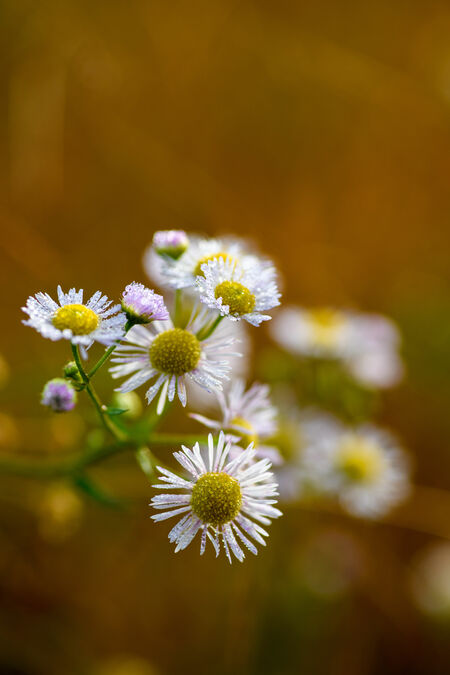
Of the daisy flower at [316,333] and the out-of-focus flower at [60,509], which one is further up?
the daisy flower at [316,333]

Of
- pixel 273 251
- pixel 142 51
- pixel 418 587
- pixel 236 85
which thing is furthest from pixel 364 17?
pixel 418 587

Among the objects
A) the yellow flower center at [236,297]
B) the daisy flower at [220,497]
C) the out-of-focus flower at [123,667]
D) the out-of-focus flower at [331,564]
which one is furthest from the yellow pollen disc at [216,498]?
the out-of-focus flower at [331,564]

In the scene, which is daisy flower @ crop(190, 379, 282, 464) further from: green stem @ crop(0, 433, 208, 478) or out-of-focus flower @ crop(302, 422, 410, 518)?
out-of-focus flower @ crop(302, 422, 410, 518)

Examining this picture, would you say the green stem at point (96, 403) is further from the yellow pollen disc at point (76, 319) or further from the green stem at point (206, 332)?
the green stem at point (206, 332)

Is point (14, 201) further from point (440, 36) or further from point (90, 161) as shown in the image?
point (440, 36)

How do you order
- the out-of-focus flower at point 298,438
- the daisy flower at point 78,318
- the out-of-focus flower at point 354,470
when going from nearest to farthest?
the daisy flower at point 78,318 < the out-of-focus flower at point 298,438 < the out-of-focus flower at point 354,470

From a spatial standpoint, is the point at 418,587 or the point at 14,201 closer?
the point at 418,587

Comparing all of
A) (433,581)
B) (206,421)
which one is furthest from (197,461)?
(433,581)
